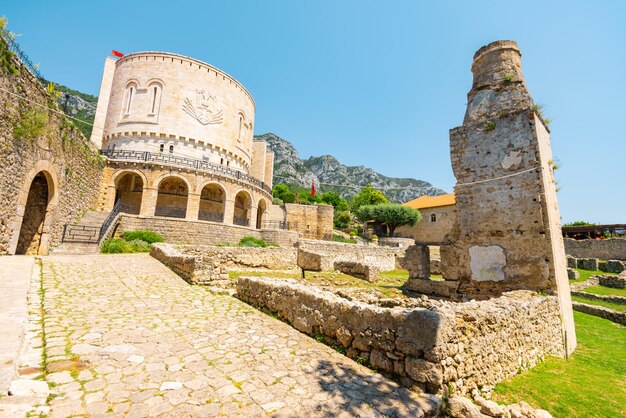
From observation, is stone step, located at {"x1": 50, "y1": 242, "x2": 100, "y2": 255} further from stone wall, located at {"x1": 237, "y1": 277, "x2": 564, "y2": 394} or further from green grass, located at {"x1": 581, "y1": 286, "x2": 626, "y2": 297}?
green grass, located at {"x1": 581, "y1": 286, "x2": 626, "y2": 297}

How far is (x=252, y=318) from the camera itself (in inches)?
219

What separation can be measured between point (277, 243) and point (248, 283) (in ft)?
60.4

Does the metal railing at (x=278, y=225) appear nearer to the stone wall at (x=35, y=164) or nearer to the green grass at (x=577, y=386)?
the stone wall at (x=35, y=164)

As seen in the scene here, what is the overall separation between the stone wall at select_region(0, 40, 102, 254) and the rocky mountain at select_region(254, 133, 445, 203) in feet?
279

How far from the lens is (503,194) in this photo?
8711mm

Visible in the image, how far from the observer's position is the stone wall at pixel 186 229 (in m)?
21.0

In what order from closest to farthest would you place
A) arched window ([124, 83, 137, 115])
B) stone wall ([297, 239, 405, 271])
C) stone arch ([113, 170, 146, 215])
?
1. stone wall ([297, 239, 405, 271])
2. stone arch ([113, 170, 146, 215])
3. arched window ([124, 83, 137, 115])

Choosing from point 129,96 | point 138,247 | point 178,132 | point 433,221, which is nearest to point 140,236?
point 138,247

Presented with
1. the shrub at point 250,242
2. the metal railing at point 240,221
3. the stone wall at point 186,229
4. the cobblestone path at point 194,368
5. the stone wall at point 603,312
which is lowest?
the stone wall at point 603,312

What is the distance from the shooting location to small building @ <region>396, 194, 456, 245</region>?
137 ft

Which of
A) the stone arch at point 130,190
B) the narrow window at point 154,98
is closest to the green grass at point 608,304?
the stone arch at point 130,190

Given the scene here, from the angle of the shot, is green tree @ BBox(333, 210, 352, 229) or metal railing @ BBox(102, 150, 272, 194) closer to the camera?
metal railing @ BBox(102, 150, 272, 194)

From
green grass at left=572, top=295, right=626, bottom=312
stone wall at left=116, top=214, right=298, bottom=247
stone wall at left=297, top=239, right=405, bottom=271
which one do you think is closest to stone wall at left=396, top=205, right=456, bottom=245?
stone wall at left=297, top=239, right=405, bottom=271

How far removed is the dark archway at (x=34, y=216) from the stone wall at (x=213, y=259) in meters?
4.63
